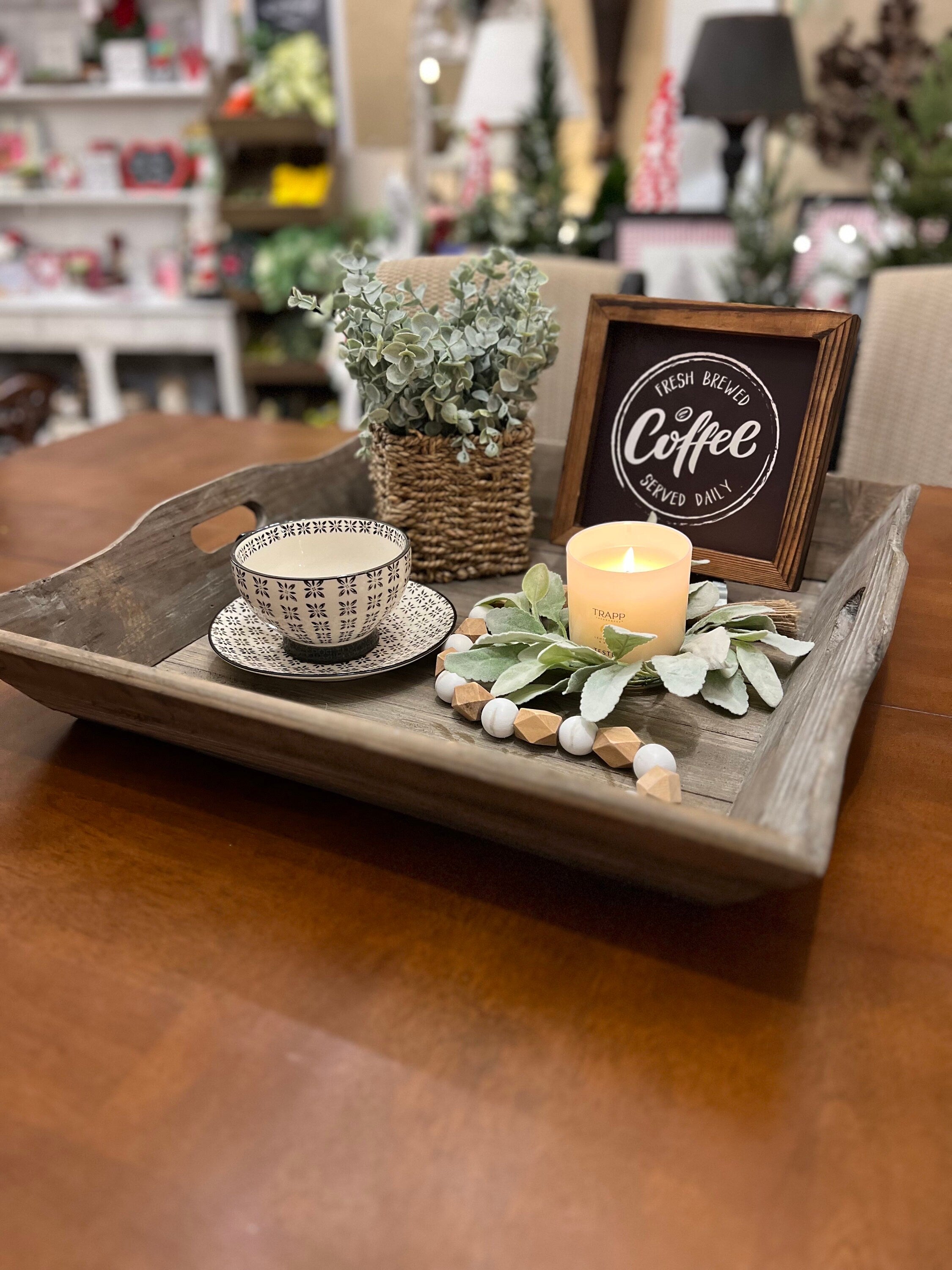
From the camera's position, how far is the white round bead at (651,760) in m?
0.61

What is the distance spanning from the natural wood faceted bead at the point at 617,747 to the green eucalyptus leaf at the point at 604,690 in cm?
1

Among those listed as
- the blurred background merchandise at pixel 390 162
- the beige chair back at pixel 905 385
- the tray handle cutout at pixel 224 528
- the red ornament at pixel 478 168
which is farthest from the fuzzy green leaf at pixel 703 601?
the red ornament at pixel 478 168

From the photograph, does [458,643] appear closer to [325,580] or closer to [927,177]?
[325,580]

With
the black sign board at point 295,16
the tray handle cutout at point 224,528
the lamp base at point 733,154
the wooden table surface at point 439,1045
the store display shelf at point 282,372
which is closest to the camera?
the wooden table surface at point 439,1045

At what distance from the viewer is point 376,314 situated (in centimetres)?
84

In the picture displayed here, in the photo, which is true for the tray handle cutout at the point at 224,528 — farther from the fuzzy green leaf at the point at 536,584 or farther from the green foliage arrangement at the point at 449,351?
the fuzzy green leaf at the point at 536,584

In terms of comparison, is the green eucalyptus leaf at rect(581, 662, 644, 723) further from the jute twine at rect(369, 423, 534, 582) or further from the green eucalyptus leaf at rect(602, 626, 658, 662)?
the jute twine at rect(369, 423, 534, 582)

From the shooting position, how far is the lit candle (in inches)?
27.2

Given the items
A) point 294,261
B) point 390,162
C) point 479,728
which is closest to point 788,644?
point 479,728

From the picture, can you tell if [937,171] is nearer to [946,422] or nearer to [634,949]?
[946,422]

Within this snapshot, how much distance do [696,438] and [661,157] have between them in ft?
7.63

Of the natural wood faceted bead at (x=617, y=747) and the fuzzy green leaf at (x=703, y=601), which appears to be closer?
the natural wood faceted bead at (x=617, y=747)

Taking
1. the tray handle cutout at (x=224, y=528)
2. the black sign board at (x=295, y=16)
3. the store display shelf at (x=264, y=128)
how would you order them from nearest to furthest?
the tray handle cutout at (x=224, y=528) < the store display shelf at (x=264, y=128) < the black sign board at (x=295, y=16)

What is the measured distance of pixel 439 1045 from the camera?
1.51 feet
